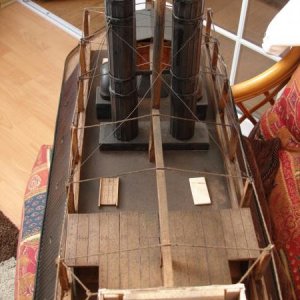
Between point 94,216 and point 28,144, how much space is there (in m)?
1.13

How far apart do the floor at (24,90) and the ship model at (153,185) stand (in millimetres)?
573

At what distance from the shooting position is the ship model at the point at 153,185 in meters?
0.88

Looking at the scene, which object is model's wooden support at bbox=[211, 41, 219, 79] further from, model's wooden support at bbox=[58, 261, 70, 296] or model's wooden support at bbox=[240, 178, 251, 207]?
model's wooden support at bbox=[58, 261, 70, 296]

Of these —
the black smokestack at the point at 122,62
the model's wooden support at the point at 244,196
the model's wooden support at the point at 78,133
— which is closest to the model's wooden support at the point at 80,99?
the model's wooden support at the point at 78,133

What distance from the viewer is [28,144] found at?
2.01m

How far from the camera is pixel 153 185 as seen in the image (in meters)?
1.12

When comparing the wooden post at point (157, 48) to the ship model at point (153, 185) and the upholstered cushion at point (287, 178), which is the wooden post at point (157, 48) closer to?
the ship model at point (153, 185)

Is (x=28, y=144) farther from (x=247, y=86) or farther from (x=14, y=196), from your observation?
(x=247, y=86)

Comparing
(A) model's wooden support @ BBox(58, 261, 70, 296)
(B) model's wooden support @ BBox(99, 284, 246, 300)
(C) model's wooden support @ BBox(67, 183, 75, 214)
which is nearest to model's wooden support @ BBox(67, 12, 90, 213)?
(C) model's wooden support @ BBox(67, 183, 75, 214)

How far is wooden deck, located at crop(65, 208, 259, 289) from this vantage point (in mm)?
873

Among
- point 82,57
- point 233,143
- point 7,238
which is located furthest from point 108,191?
point 7,238

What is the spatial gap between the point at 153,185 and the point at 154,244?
22 cm

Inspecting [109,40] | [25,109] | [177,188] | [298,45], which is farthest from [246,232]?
[25,109]

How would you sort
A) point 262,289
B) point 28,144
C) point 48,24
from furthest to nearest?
1. point 48,24
2. point 28,144
3. point 262,289
